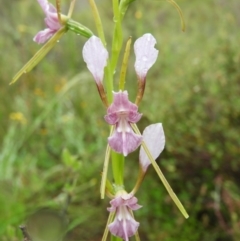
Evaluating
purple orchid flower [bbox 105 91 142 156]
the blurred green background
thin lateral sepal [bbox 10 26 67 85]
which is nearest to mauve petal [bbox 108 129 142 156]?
purple orchid flower [bbox 105 91 142 156]

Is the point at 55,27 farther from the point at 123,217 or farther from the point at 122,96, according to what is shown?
the point at 123,217

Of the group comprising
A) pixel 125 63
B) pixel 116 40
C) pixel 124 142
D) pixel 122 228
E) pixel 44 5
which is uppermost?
pixel 44 5

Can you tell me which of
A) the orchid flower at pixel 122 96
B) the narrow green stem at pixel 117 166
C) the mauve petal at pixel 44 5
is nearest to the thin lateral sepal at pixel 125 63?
the orchid flower at pixel 122 96

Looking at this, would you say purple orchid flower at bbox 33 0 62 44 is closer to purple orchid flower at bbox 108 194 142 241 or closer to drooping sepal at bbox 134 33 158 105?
drooping sepal at bbox 134 33 158 105

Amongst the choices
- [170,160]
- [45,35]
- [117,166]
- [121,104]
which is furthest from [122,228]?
[170,160]

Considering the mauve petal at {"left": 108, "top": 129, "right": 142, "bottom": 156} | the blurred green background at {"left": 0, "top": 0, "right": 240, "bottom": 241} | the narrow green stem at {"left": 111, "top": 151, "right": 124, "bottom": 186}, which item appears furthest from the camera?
the blurred green background at {"left": 0, "top": 0, "right": 240, "bottom": 241}
